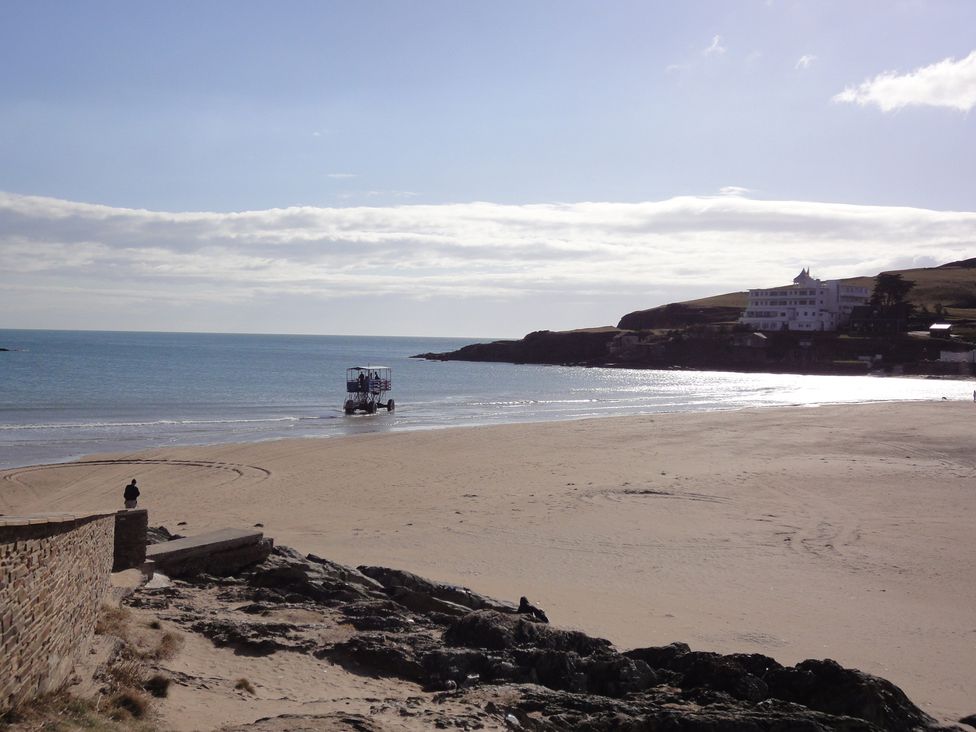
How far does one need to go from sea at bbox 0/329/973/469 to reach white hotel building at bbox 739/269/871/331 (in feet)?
64.6

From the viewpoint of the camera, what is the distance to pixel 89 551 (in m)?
8.36

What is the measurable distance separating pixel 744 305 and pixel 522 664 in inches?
5718

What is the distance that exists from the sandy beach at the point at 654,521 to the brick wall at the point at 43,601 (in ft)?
19.7

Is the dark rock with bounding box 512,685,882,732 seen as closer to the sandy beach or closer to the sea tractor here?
the sandy beach

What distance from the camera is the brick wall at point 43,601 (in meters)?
5.88

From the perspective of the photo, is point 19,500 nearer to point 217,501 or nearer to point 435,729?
point 217,501

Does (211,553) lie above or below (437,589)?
above

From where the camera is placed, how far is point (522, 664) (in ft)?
28.1

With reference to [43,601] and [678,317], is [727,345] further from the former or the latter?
[43,601]

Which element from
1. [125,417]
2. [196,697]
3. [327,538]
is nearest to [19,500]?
[327,538]

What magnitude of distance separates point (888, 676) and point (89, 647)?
8.65 m

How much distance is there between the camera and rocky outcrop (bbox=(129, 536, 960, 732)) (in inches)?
289

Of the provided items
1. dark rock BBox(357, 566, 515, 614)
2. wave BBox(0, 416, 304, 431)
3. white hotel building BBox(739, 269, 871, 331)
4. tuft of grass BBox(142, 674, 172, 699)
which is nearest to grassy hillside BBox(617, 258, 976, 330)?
white hotel building BBox(739, 269, 871, 331)

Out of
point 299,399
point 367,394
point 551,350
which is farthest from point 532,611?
point 551,350
